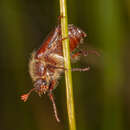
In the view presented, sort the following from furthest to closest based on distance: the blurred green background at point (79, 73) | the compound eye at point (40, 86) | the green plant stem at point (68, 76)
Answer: the blurred green background at point (79, 73)
the compound eye at point (40, 86)
the green plant stem at point (68, 76)

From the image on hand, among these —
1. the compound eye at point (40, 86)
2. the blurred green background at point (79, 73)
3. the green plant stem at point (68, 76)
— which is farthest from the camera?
the blurred green background at point (79, 73)

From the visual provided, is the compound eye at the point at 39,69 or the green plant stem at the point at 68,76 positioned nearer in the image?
the green plant stem at the point at 68,76

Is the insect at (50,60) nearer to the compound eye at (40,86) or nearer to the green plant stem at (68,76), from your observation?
the compound eye at (40,86)

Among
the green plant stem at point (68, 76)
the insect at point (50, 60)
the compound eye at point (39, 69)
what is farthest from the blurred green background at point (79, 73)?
the green plant stem at point (68, 76)

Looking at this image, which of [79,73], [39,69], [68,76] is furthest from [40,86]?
[79,73]

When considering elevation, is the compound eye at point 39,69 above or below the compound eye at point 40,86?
above

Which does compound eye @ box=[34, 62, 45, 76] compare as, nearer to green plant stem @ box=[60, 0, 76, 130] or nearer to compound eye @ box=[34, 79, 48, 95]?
compound eye @ box=[34, 79, 48, 95]

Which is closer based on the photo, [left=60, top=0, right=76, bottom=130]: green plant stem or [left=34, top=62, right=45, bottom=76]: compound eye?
[left=60, top=0, right=76, bottom=130]: green plant stem

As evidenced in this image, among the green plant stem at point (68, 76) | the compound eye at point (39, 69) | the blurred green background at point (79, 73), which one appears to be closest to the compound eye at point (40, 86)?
the compound eye at point (39, 69)

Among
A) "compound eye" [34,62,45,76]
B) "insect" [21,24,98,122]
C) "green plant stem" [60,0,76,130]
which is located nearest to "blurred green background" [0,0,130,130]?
"insect" [21,24,98,122]

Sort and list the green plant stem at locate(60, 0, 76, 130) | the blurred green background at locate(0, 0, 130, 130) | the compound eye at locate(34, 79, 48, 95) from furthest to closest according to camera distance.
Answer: the blurred green background at locate(0, 0, 130, 130) < the compound eye at locate(34, 79, 48, 95) < the green plant stem at locate(60, 0, 76, 130)
